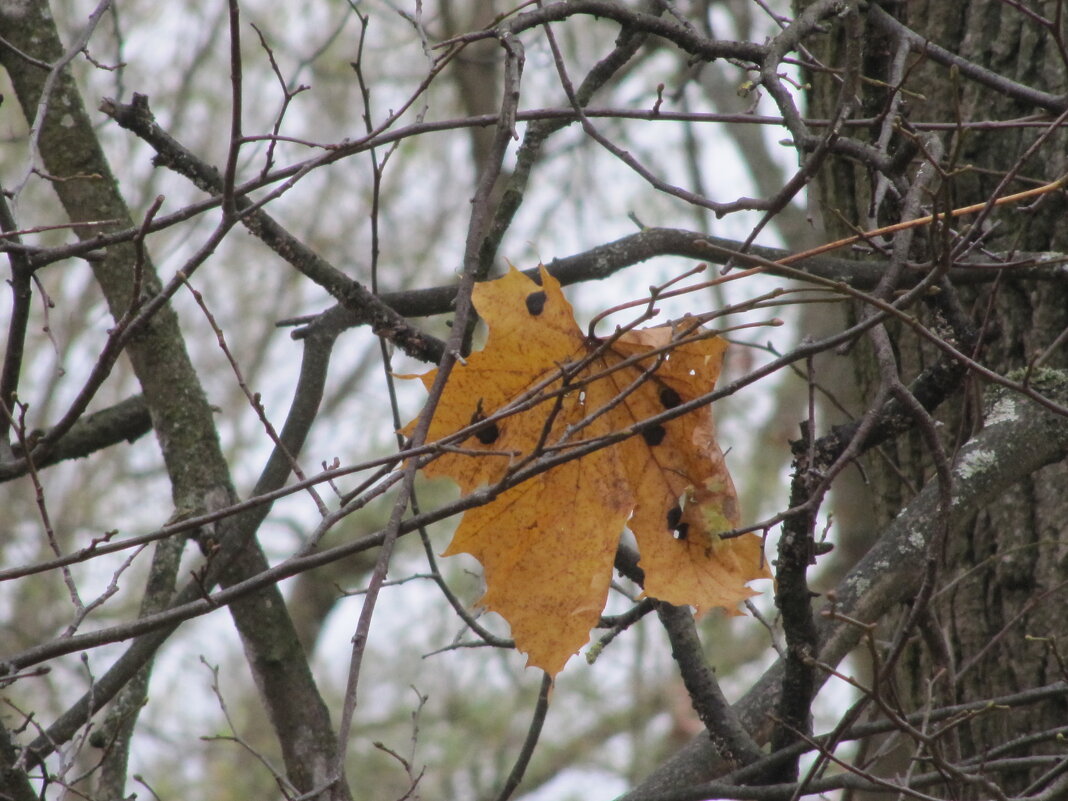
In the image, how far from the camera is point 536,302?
1.36 metres

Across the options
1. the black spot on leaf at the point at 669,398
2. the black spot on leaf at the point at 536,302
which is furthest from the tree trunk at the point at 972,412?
the black spot on leaf at the point at 536,302

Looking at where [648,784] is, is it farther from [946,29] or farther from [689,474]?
[946,29]

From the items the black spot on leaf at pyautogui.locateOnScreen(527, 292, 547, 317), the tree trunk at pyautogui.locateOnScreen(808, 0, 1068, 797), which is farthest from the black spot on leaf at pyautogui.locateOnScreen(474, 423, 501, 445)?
the tree trunk at pyautogui.locateOnScreen(808, 0, 1068, 797)

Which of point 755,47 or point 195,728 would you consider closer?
point 755,47

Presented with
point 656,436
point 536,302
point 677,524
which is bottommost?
point 677,524

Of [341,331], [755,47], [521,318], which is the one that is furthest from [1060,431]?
[341,331]

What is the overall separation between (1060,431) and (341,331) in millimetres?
1171

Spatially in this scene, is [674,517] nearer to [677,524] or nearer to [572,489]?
[677,524]

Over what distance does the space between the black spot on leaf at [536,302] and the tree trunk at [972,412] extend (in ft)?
2.65

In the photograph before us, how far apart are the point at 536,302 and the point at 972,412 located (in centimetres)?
95

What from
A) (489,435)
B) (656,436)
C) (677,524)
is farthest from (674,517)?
(489,435)

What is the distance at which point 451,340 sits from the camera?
1138 mm

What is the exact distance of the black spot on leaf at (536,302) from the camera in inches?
53.3

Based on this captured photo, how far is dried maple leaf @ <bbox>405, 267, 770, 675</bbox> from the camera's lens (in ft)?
4.43
